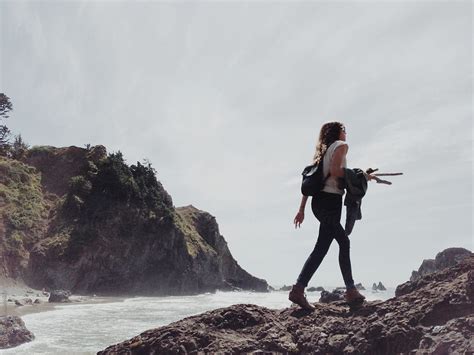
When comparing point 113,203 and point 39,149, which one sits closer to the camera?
point 113,203

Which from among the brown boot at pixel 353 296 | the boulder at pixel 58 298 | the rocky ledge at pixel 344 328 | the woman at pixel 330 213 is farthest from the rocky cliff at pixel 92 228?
the brown boot at pixel 353 296

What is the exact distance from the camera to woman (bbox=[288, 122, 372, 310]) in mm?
4004

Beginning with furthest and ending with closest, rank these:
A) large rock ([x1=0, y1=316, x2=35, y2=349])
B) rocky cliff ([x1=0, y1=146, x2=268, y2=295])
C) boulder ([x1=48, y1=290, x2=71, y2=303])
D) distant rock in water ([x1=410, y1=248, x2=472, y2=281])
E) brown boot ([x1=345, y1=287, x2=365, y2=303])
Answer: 1. rocky cliff ([x1=0, y1=146, x2=268, y2=295])
2. distant rock in water ([x1=410, y1=248, x2=472, y2=281])
3. boulder ([x1=48, y1=290, x2=71, y2=303])
4. large rock ([x1=0, y1=316, x2=35, y2=349])
5. brown boot ([x1=345, y1=287, x2=365, y2=303])

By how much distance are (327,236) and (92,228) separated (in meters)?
42.9

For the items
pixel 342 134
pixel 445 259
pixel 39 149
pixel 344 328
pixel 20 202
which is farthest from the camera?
pixel 39 149

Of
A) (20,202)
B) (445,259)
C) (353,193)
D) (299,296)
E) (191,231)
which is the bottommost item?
(299,296)

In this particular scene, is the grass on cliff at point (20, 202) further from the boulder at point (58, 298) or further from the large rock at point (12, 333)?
the large rock at point (12, 333)

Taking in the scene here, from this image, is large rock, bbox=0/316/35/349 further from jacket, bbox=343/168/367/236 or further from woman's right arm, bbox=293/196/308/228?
jacket, bbox=343/168/367/236

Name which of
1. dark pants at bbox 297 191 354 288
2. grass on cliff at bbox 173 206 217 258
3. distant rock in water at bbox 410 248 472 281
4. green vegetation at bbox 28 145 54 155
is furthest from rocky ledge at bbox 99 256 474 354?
green vegetation at bbox 28 145 54 155

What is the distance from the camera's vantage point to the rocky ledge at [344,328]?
3064 mm

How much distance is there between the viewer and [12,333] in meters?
10.7

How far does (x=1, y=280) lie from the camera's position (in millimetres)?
34000

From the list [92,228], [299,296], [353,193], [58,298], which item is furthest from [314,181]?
[92,228]

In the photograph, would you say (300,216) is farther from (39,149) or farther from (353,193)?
(39,149)
